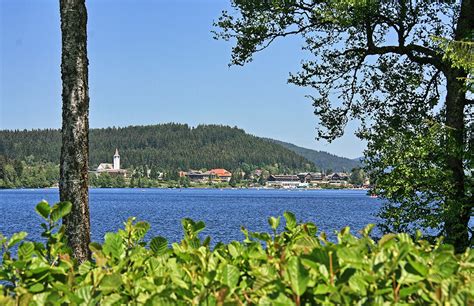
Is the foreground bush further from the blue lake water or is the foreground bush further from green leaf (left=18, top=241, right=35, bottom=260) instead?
the blue lake water

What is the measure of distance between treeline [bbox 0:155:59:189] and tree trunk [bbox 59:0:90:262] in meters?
172

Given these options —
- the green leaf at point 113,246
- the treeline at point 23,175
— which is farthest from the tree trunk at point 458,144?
the treeline at point 23,175

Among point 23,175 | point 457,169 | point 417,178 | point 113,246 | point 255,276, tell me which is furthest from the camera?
point 23,175

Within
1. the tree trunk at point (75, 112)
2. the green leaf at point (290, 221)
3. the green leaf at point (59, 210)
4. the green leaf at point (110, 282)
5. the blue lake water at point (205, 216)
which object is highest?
the tree trunk at point (75, 112)

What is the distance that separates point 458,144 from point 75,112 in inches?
313

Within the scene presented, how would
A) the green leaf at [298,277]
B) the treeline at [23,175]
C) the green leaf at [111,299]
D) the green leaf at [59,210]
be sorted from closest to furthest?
the green leaf at [298,277], the green leaf at [111,299], the green leaf at [59,210], the treeline at [23,175]

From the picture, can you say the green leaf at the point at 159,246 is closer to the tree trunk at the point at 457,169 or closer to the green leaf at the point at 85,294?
the green leaf at the point at 85,294

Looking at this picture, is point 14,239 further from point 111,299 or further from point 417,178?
point 417,178

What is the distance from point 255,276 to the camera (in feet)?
7.45

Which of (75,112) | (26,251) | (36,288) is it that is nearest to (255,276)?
(36,288)

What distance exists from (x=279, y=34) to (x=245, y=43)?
0.77 meters

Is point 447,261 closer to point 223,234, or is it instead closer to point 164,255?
point 164,255

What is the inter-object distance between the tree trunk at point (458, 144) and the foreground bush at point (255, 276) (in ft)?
29.9

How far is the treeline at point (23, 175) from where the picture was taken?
174625 mm
